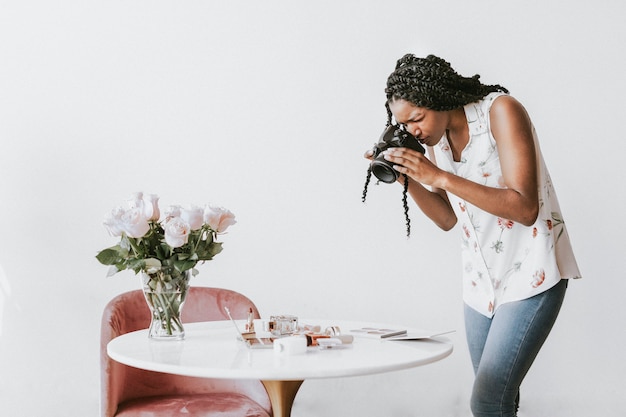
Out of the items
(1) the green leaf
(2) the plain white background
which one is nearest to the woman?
(1) the green leaf

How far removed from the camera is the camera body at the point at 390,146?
1.67 meters

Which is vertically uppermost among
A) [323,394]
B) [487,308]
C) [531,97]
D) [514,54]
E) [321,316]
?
[514,54]

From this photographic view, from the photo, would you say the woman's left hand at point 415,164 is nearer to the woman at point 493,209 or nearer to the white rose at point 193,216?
the woman at point 493,209

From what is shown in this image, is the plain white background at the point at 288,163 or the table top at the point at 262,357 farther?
the plain white background at the point at 288,163

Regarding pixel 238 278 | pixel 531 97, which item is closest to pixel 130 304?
pixel 238 278

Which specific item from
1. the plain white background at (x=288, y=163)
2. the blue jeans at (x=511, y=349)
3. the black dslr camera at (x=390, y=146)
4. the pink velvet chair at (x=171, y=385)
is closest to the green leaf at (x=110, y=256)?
the pink velvet chair at (x=171, y=385)

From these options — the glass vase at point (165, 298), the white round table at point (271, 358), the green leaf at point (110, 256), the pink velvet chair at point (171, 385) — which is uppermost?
the green leaf at point (110, 256)

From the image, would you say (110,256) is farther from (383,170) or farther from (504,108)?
(504,108)

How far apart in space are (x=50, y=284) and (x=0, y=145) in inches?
22.3

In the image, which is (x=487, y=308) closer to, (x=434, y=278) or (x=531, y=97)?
(x=434, y=278)

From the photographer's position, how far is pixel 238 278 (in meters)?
2.78

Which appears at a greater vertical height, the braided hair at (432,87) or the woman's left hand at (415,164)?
the braided hair at (432,87)

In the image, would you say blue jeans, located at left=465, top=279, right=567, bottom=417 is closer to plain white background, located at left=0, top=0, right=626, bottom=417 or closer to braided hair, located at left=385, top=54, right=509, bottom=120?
braided hair, located at left=385, top=54, right=509, bottom=120

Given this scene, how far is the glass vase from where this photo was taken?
1.67 meters
